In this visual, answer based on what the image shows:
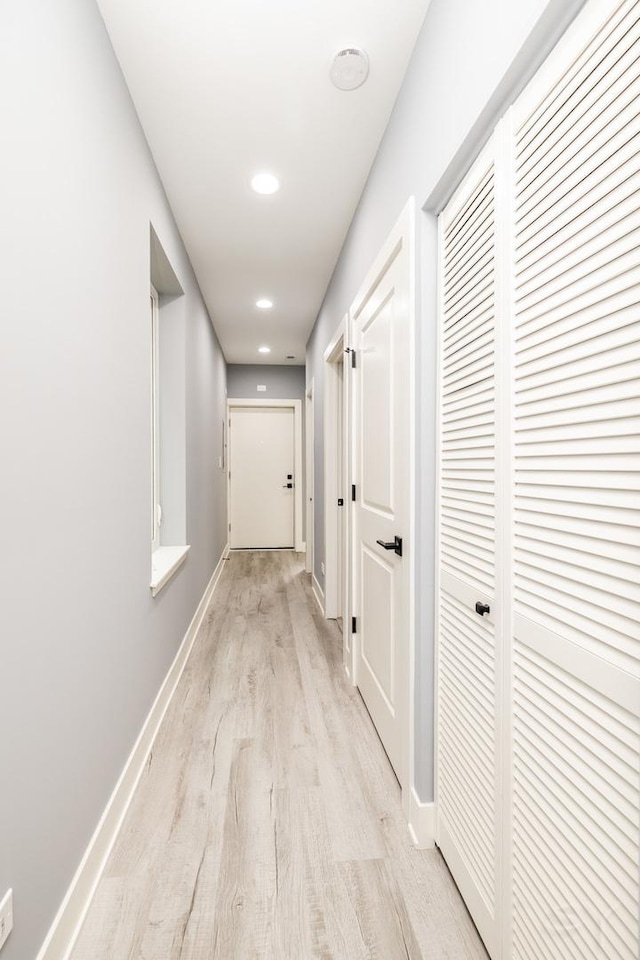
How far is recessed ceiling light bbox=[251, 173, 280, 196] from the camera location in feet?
7.64

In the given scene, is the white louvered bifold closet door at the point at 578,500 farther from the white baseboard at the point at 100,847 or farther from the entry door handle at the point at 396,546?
the white baseboard at the point at 100,847

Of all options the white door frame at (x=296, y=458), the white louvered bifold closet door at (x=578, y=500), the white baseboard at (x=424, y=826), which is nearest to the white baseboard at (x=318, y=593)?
the white door frame at (x=296, y=458)

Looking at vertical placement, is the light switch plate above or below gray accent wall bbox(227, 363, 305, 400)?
below

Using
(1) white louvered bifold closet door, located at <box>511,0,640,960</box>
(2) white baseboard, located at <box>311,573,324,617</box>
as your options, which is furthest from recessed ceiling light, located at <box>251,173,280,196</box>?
(2) white baseboard, located at <box>311,573,324,617</box>

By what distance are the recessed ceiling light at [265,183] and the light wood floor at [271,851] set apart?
2527 mm

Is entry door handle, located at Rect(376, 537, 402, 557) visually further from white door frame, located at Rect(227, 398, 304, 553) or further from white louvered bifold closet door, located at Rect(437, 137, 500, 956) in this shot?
white door frame, located at Rect(227, 398, 304, 553)

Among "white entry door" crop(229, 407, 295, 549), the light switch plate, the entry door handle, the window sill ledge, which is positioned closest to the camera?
the light switch plate

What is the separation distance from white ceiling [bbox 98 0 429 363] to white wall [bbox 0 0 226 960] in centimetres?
16

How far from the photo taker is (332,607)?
12.5 feet

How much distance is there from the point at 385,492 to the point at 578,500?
1.21 meters

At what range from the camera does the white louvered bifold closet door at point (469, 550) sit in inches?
45.2

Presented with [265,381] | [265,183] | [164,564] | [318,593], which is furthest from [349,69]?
[265,381]

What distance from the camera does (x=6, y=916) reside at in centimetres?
91

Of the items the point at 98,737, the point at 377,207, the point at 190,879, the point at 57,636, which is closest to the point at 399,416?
the point at 377,207
